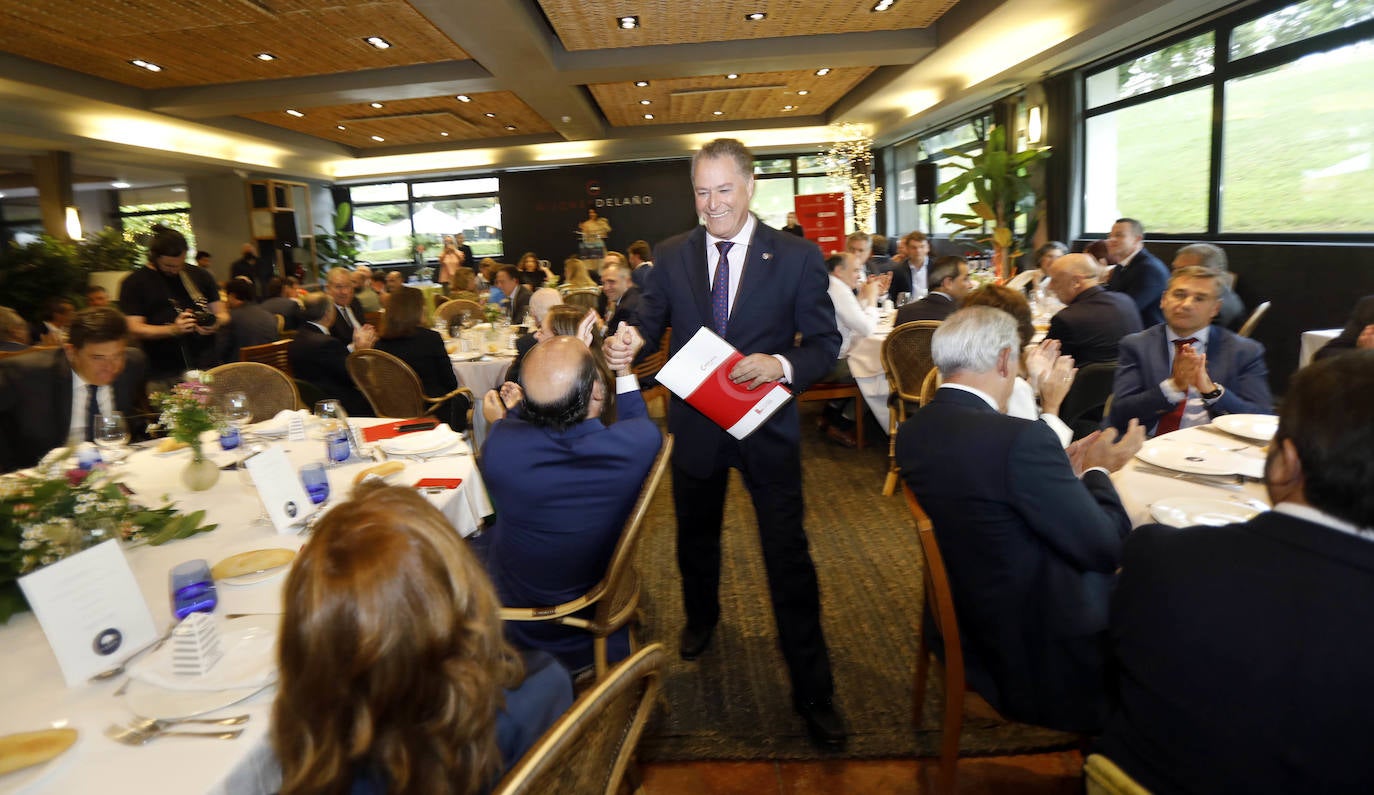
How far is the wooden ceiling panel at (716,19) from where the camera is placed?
698 centimetres

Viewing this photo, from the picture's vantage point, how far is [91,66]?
796 centimetres

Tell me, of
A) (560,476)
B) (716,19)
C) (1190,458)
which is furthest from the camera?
(716,19)

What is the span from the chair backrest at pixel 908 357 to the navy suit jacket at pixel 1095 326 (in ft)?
2.22

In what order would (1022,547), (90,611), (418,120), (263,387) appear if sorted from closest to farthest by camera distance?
(90,611) → (1022,547) → (263,387) → (418,120)

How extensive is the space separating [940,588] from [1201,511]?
0.63 metres

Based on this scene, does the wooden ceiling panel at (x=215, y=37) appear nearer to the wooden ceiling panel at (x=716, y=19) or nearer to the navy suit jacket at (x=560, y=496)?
the wooden ceiling panel at (x=716, y=19)

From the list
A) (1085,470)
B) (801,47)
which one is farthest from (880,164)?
(1085,470)

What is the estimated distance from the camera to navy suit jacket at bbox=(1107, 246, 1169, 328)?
6105 mm

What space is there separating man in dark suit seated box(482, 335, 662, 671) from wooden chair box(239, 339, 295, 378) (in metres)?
3.57

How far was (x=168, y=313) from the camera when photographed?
557 centimetres

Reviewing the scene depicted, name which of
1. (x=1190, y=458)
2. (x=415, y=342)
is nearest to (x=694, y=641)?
(x=1190, y=458)

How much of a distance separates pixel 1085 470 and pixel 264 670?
6.38ft

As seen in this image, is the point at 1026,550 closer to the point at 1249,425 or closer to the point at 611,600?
the point at 611,600

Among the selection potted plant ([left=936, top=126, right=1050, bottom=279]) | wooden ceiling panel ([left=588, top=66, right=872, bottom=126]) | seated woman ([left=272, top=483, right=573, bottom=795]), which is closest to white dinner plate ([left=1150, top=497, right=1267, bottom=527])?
seated woman ([left=272, top=483, right=573, bottom=795])
